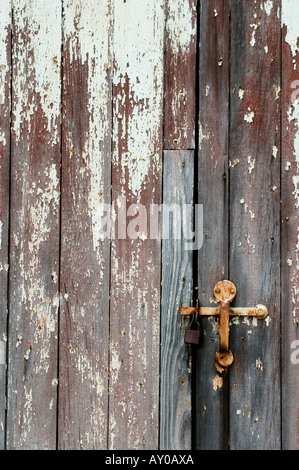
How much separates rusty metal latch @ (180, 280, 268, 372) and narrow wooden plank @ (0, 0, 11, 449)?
1.48ft

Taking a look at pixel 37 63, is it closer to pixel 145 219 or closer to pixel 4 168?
pixel 4 168

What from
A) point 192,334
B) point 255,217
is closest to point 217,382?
point 192,334

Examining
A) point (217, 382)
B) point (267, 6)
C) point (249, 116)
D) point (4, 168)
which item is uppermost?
point (267, 6)

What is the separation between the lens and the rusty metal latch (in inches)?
46.5

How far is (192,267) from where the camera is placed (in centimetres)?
123

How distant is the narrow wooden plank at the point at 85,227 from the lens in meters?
1.24

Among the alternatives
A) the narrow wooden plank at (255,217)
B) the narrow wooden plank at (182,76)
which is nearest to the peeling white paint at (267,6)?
the narrow wooden plank at (255,217)

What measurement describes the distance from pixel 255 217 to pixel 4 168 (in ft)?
2.08

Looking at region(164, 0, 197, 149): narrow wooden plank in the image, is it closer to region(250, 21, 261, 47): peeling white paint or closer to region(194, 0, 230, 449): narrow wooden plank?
region(194, 0, 230, 449): narrow wooden plank

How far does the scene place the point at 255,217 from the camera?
1.22 meters

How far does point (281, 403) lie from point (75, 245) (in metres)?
0.62

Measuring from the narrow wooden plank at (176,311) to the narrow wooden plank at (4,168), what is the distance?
0.40 m

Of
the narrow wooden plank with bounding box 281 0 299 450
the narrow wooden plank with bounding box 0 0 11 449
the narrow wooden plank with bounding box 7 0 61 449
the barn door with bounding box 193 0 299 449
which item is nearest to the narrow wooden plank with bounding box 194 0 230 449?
the barn door with bounding box 193 0 299 449
